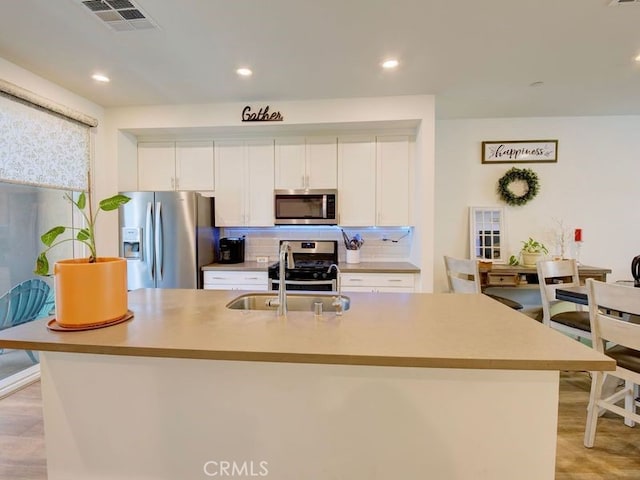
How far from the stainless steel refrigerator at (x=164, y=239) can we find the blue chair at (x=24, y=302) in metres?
0.72

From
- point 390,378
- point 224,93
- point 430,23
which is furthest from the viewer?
point 224,93

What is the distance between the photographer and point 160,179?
3762 millimetres

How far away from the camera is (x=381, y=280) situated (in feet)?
11.0

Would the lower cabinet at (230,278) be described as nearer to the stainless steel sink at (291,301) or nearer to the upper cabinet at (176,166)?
the upper cabinet at (176,166)

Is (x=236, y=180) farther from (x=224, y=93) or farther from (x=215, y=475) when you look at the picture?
(x=215, y=475)

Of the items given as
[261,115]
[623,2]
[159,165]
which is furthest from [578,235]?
[159,165]

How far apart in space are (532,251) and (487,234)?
1.64 feet

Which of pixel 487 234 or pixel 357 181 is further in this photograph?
pixel 487 234

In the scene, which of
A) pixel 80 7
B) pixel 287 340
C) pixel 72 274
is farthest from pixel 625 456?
pixel 80 7

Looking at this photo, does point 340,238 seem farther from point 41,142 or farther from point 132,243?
point 41,142

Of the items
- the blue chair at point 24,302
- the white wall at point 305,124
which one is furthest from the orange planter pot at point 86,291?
the white wall at point 305,124

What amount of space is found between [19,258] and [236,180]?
2099 millimetres

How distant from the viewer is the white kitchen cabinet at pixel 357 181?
11.8 feet

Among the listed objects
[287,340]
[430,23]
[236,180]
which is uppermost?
[430,23]
